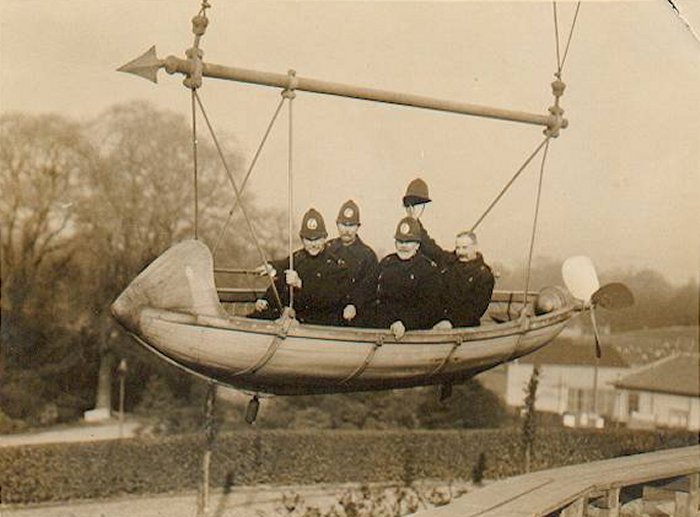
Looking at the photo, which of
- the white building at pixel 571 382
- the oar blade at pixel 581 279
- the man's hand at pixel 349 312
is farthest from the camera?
the white building at pixel 571 382

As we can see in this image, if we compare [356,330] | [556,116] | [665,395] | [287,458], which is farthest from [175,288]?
[665,395]

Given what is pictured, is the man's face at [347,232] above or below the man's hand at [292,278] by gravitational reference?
above

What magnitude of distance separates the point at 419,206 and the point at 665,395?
1317 centimetres

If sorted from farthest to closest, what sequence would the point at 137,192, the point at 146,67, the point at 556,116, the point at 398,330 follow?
1. the point at 137,192
2. the point at 556,116
3. the point at 398,330
4. the point at 146,67

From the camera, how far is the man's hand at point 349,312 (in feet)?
13.1

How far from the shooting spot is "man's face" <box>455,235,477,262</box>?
14.6 ft

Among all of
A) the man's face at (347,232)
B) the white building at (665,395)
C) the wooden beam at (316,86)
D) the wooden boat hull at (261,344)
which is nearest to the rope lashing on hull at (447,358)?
the wooden boat hull at (261,344)

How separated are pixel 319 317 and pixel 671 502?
406 centimetres

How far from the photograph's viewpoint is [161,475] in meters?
12.1

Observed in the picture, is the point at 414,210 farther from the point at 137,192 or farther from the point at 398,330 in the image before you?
the point at 137,192

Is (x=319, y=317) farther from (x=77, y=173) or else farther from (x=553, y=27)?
(x=77, y=173)

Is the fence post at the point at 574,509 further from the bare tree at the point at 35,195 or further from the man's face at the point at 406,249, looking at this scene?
the bare tree at the point at 35,195

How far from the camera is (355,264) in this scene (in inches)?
163

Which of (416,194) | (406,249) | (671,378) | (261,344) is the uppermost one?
(416,194)
